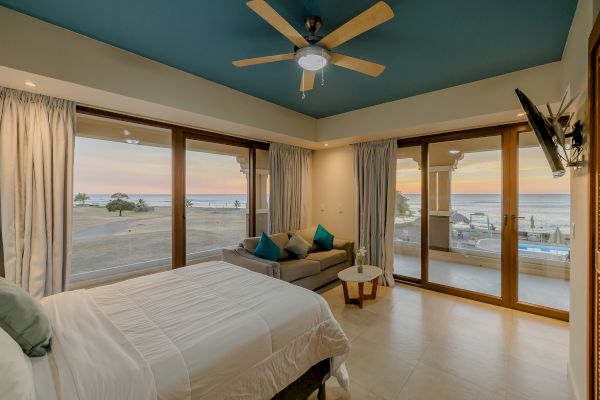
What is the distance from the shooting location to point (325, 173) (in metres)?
5.13

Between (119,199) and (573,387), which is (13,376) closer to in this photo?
(119,199)

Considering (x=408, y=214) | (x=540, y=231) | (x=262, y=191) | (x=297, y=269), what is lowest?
(x=297, y=269)

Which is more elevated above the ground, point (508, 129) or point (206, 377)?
point (508, 129)

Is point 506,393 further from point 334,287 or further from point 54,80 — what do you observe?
point 54,80

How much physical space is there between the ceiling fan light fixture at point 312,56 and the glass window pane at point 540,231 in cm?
298

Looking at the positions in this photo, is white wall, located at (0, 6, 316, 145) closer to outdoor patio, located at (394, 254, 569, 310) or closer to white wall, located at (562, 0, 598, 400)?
white wall, located at (562, 0, 598, 400)

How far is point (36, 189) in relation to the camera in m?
2.38

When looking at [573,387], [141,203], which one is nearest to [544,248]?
[573,387]

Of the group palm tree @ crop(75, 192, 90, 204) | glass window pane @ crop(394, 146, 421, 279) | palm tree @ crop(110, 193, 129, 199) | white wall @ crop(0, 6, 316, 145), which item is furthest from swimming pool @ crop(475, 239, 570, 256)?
palm tree @ crop(75, 192, 90, 204)

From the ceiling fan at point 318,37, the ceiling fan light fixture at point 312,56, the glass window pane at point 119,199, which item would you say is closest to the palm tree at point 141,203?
the glass window pane at point 119,199

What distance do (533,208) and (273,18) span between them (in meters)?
3.76

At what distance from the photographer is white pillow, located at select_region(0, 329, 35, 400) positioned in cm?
81

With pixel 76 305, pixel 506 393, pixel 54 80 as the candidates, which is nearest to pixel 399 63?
pixel 506 393

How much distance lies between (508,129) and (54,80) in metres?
4.92
